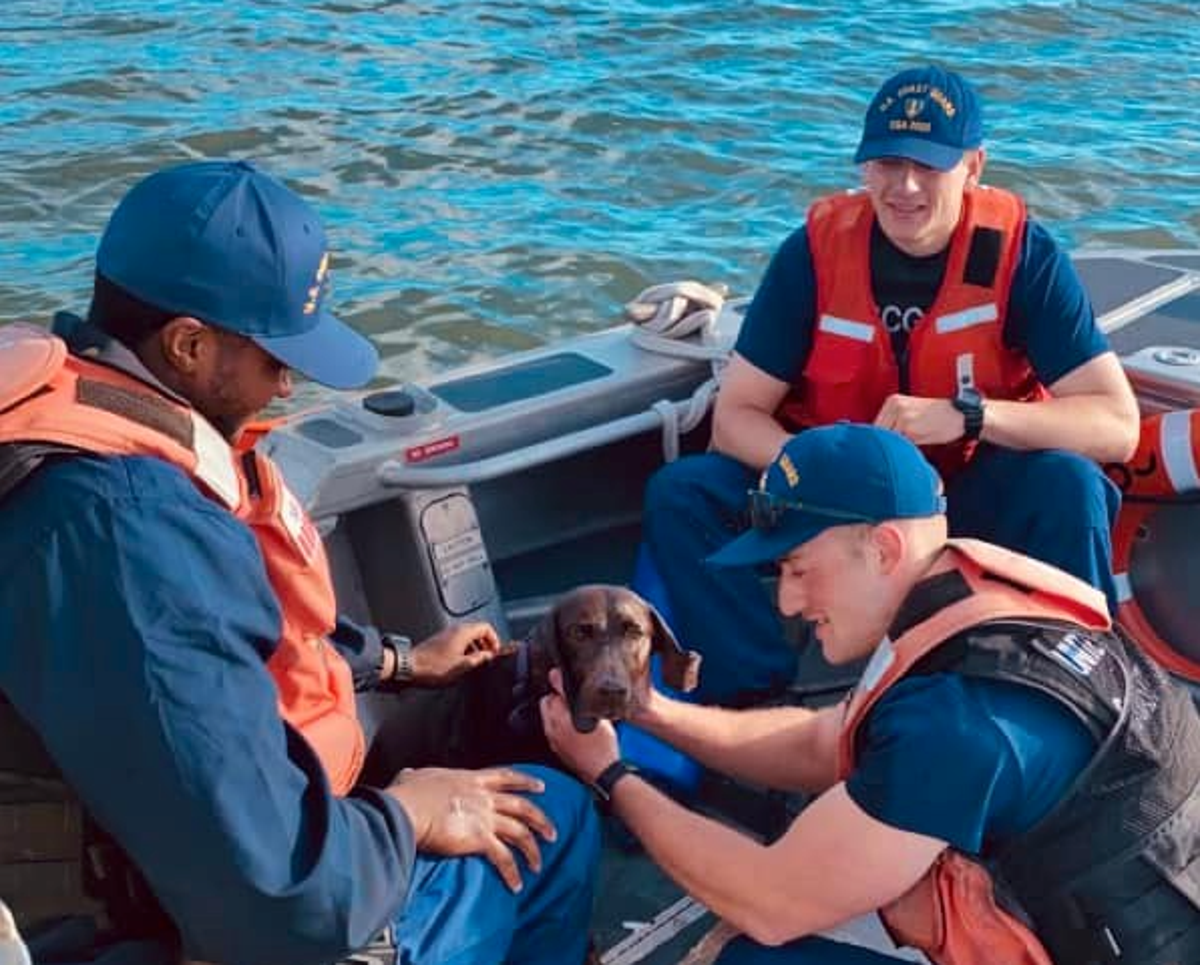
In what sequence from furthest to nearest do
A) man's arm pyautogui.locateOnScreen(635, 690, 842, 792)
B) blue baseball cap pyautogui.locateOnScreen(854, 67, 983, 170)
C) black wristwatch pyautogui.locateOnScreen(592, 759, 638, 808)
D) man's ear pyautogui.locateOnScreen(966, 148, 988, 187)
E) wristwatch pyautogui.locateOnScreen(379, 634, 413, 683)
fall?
man's ear pyautogui.locateOnScreen(966, 148, 988, 187) → blue baseball cap pyautogui.locateOnScreen(854, 67, 983, 170) → wristwatch pyautogui.locateOnScreen(379, 634, 413, 683) → man's arm pyautogui.locateOnScreen(635, 690, 842, 792) → black wristwatch pyautogui.locateOnScreen(592, 759, 638, 808)

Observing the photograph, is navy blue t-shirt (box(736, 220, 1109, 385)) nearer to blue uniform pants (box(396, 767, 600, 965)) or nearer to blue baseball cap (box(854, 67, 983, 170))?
blue baseball cap (box(854, 67, 983, 170))

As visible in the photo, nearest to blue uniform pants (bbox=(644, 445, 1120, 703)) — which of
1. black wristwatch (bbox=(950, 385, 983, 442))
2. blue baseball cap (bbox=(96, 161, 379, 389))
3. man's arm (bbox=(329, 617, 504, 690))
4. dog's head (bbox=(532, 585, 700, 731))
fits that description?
black wristwatch (bbox=(950, 385, 983, 442))

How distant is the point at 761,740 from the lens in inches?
125

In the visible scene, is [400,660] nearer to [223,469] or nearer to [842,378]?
[223,469]

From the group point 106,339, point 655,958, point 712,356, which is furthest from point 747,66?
point 106,339

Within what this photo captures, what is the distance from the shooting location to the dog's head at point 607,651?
3.22 metres

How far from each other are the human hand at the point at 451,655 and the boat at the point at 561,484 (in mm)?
545

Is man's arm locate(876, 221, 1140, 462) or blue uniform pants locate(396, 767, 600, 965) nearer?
blue uniform pants locate(396, 767, 600, 965)

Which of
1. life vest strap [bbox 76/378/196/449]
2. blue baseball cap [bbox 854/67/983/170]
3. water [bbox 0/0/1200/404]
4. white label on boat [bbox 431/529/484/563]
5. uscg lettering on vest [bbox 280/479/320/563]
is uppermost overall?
life vest strap [bbox 76/378/196/449]

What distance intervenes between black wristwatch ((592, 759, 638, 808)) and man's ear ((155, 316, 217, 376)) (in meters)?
1.04

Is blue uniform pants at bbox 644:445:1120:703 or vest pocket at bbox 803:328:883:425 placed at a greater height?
A: vest pocket at bbox 803:328:883:425

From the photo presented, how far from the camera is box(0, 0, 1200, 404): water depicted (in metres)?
8.35

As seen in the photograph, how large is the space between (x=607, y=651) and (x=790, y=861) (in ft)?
2.58

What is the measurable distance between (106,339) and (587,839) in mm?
1166
